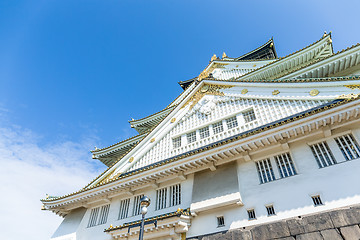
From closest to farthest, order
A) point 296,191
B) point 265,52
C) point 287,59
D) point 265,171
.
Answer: point 296,191 < point 265,171 < point 287,59 < point 265,52

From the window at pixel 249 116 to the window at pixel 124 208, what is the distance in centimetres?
899

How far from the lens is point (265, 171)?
9.75m

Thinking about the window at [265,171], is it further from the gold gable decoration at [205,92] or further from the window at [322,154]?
the gold gable decoration at [205,92]

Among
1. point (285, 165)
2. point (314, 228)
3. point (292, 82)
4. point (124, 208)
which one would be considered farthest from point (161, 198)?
point (292, 82)

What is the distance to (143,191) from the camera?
41.9ft

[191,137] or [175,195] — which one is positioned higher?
[191,137]

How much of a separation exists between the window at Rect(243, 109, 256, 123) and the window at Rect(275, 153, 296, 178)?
113 inches

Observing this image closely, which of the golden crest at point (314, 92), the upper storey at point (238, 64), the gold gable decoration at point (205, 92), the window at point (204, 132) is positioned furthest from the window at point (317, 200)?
the upper storey at point (238, 64)

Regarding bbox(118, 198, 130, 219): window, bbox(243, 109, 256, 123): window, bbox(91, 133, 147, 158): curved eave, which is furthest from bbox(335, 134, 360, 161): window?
bbox(91, 133, 147, 158): curved eave

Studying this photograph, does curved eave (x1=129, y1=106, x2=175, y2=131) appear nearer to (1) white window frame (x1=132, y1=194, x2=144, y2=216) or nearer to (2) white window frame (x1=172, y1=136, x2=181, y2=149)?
(2) white window frame (x1=172, y1=136, x2=181, y2=149)

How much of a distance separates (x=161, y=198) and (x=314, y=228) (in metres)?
7.48

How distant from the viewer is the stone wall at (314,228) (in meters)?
6.88

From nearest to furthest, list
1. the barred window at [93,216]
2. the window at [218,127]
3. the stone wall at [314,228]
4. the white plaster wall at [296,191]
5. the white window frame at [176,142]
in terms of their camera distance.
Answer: the stone wall at [314,228]
the white plaster wall at [296,191]
the window at [218,127]
the barred window at [93,216]
the white window frame at [176,142]

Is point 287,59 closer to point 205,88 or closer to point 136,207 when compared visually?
point 205,88
